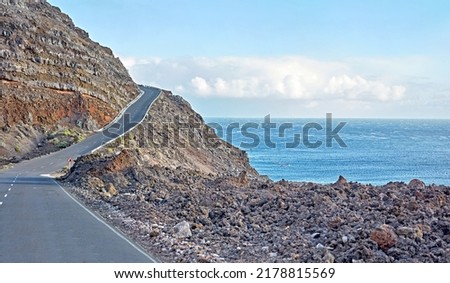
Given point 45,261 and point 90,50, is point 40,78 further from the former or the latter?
point 45,261

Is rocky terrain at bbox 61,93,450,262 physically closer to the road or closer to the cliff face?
the road

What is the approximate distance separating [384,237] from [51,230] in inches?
335

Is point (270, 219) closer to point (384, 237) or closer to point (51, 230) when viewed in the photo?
point (384, 237)

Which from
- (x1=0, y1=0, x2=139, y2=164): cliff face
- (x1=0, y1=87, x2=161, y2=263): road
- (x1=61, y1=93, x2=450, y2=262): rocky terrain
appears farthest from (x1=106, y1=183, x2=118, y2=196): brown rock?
(x1=0, y1=0, x2=139, y2=164): cliff face

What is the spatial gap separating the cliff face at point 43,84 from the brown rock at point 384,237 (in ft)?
144

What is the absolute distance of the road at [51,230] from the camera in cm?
1245

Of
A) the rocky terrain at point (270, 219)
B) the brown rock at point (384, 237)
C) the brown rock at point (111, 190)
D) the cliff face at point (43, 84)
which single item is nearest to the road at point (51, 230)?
the rocky terrain at point (270, 219)

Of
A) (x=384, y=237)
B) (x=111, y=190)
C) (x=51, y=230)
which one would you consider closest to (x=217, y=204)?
(x=51, y=230)

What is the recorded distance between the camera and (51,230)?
1594 centimetres

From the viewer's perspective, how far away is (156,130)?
62.2 m

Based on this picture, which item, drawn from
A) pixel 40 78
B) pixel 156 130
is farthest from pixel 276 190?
pixel 40 78

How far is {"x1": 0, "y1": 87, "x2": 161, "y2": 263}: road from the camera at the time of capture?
490 inches

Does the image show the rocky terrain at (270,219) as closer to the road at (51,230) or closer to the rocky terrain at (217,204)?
the rocky terrain at (217,204)

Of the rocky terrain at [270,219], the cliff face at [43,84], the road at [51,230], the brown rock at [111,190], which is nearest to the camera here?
the rocky terrain at [270,219]
